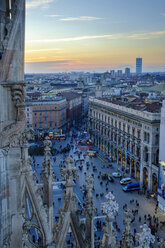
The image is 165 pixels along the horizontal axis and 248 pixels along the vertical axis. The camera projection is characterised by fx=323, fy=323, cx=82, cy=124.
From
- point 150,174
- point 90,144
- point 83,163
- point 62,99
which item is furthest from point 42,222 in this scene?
point 62,99

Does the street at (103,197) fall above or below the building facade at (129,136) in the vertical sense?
below

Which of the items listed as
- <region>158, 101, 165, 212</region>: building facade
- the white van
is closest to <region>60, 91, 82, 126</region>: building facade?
the white van

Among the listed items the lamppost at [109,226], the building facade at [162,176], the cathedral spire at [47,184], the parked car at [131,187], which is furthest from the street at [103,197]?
the lamppost at [109,226]

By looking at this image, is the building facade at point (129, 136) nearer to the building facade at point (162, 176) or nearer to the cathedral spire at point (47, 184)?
the building facade at point (162, 176)

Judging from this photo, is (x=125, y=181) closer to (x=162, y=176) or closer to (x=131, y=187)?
(x=131, y=187)

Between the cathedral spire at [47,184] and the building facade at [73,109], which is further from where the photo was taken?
the building facade at [73,109]
